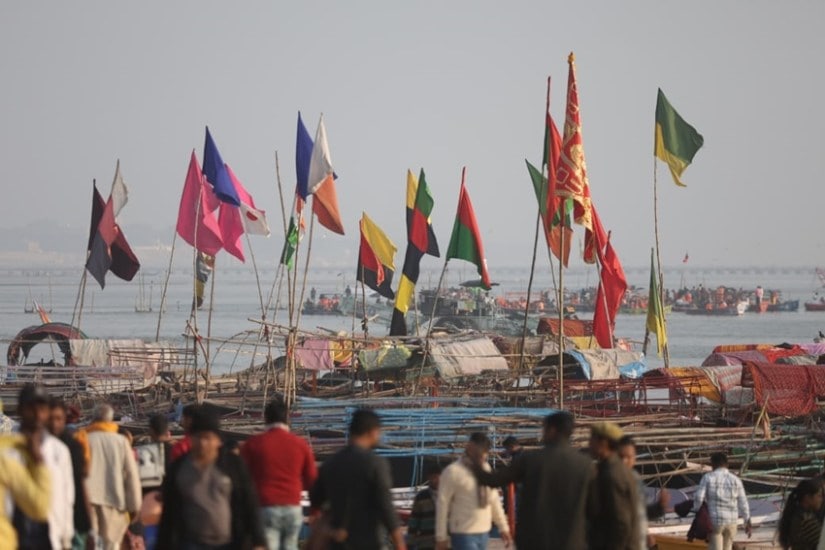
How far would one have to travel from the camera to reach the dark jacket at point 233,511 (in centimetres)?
791

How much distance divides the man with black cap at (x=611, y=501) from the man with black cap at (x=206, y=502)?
79.5 inches

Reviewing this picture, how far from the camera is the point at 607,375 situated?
91.4ft

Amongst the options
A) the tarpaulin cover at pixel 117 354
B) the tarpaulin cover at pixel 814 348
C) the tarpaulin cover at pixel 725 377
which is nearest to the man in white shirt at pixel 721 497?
the tarpaulin cover at pixel 725 377

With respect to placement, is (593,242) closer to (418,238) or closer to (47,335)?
(418,238)

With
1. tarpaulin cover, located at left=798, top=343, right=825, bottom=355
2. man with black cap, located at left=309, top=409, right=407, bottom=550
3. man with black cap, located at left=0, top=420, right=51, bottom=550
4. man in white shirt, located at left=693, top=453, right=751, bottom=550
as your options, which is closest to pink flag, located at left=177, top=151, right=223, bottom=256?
tarpaulin cover, located at left=798, top=343, right=825, bottom=355

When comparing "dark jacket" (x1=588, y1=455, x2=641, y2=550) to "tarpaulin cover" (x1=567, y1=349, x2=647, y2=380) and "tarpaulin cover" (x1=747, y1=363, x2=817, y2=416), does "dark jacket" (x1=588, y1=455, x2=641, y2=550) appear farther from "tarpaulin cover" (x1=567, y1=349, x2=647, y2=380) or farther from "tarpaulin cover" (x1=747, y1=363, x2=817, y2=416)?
"tarpaulin cover" (x1=567, y1=349, x2=647, y2=380)

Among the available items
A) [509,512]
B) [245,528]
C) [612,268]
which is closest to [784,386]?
[612,268]

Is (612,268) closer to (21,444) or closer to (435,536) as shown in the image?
(435,536)

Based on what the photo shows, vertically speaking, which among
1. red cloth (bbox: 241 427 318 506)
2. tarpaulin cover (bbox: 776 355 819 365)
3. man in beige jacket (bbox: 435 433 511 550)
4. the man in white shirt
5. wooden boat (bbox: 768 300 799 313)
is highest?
wooden boat (bbox: 768 300 799 313)

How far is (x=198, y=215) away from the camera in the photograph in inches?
1109

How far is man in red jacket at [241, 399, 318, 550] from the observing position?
8.74m

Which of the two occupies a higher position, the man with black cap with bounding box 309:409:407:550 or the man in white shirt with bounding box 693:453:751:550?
the man with black cap with bounding box 309:409:407:550

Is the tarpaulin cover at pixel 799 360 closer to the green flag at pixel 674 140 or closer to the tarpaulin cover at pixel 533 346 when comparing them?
the green flag at pixel 674 140

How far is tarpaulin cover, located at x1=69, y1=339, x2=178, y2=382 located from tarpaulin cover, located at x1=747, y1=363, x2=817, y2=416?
11820 millimetres
